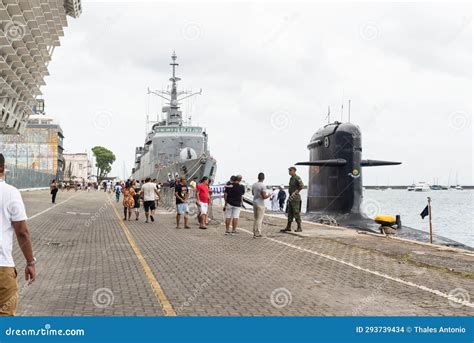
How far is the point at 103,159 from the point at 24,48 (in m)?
130

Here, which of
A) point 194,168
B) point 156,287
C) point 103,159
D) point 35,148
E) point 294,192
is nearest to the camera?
point 156,287

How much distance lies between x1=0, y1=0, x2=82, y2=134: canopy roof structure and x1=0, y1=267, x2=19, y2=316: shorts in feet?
102

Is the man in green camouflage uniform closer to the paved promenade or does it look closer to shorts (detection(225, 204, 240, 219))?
the paved promenade

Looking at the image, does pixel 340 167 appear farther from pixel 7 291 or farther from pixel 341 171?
pixel 7 291

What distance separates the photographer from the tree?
16725 cm

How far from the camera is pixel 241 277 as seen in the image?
9023 millimetres

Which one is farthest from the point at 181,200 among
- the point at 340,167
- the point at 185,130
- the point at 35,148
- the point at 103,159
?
the point at 103,159

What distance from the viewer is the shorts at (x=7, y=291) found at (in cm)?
→ 413

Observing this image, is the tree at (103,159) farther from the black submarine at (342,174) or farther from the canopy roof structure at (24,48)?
the black submarine at (342,174)

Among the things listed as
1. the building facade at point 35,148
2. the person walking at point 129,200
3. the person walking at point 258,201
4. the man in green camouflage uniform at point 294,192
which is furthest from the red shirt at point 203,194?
the building facade at point 35,148

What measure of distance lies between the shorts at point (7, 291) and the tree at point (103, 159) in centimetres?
16773

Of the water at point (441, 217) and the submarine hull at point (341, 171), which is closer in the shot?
the submarine hull at point (341, 171)

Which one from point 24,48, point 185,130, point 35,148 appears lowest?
point 185,130
